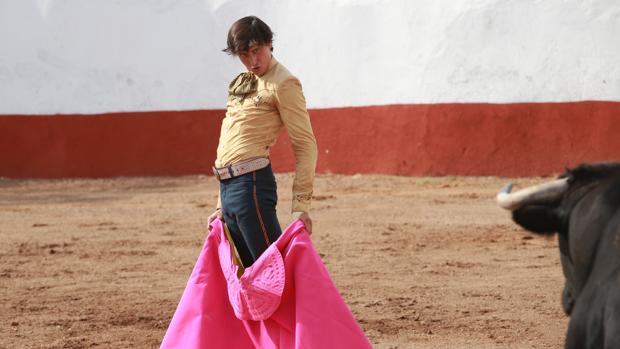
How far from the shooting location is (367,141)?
11.5 metres

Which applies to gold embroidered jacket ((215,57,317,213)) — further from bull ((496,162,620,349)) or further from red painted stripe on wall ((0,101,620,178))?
red painted stripe on wall ((0,101,620,178))

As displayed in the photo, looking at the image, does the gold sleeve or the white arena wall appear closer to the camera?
the gold sleeve

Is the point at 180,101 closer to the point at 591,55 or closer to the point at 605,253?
the point at 591,55

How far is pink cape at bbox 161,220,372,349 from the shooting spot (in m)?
3.74

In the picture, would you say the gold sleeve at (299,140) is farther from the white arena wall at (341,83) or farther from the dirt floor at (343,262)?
the white arena wall at (341,83)

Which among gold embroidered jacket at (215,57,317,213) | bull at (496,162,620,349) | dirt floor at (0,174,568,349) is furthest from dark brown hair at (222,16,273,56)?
dirt floor at (0,174,568,349)

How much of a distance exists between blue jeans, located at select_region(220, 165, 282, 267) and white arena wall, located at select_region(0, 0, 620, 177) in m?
7.12

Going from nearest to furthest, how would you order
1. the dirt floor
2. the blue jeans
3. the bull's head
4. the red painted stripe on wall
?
the bull's head, the blue jeans, the dirt floor, the red painted stripe on wall

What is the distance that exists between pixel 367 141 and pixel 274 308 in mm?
7783

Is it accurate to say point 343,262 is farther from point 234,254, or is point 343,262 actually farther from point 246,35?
point 246,35

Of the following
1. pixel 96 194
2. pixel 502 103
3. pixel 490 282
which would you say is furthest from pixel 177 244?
pixel 502 103

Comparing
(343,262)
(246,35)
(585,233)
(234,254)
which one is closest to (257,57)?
(246,35)

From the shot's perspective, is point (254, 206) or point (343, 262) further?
point (343, 262)

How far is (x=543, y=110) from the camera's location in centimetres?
1070
